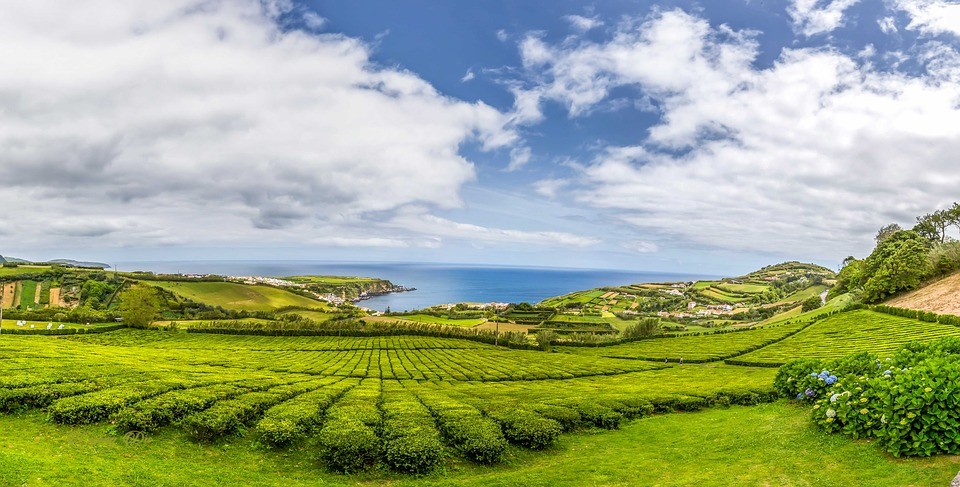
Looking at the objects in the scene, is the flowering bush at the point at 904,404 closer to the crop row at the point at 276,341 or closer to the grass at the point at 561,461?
the grass at the point at 561,461

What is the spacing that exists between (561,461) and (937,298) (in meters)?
74.3

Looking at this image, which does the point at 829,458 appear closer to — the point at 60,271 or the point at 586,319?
the point at 586,319

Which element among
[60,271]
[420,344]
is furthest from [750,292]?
[60,271]

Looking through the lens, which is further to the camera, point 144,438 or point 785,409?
point 785,409

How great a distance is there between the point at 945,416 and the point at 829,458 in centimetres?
218

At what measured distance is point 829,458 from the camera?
8992mm

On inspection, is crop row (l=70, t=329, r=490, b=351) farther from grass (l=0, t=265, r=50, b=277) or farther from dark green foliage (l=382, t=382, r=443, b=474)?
grass (l=0, t=265, r=50, b=277)

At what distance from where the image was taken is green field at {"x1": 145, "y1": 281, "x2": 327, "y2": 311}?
447 feet

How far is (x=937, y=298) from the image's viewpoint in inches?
2258

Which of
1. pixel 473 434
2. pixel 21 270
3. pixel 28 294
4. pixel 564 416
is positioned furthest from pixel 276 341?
pixel 21 270

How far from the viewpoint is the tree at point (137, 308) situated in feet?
262

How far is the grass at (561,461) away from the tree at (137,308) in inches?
3294

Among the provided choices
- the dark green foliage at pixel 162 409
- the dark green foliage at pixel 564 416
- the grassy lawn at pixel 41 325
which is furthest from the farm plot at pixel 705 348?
the grassy lawn at pixel 41 325

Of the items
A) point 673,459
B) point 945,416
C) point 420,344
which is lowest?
point 420,344
